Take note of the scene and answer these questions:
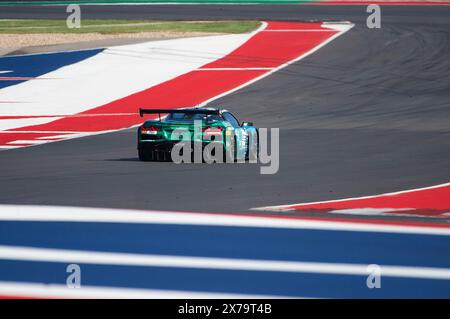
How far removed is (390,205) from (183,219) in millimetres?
2880

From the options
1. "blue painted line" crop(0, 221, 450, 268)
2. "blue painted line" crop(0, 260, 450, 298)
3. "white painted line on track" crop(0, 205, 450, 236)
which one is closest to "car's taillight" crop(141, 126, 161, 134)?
"white painted line on track" crop(0, 205, 450, 236)

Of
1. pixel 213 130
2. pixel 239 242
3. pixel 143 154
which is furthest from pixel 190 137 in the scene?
pixel 239 242

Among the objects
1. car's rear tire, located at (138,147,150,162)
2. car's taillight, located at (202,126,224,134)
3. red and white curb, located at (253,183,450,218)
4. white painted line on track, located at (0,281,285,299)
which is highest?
car's taillight, located at (202,126,224,134)

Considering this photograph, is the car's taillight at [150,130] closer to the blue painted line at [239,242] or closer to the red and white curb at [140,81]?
the red and white curb at [140,81]

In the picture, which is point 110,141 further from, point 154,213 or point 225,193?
point 154,213

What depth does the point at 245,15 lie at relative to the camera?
144 ft

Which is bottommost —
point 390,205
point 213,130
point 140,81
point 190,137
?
point 390,205

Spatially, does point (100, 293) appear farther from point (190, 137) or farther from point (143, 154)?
point (143, 154)

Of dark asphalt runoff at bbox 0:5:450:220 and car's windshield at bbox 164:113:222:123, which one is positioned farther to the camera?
car's windshield at bbox 164:113:222:123

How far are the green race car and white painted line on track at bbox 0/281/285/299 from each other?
9.24 metres

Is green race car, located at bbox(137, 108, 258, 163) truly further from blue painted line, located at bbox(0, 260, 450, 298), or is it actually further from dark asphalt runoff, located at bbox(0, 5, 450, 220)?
blue painted line, located at bbox(0, 260, 450, 298)

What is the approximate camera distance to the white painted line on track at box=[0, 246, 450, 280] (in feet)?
30.6

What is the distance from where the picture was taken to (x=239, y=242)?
10531 millimetres
